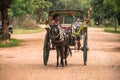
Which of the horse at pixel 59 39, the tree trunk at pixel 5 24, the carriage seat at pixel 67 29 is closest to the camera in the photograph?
the horse at pixel 59 39

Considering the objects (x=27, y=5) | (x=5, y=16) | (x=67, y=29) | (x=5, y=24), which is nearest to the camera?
(x=67, y=29)

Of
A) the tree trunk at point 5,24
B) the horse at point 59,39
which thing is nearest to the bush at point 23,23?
the tree trunk at point 5,24

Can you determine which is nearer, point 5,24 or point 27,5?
point 5,24

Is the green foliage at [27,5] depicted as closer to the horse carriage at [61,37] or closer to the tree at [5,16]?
the tree at [5,16]

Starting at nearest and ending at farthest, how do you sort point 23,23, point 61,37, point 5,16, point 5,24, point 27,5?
point 61,37, point 5,16, point 5,24, point 27,5, point 23,23

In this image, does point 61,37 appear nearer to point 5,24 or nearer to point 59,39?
point 59,39

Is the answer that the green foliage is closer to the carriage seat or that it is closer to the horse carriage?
the horse carriage

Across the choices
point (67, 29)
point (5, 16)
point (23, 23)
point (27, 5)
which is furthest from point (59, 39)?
point (23, 23)

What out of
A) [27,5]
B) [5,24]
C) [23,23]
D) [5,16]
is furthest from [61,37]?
[23,23]

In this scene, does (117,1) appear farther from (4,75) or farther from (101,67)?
(4,75)

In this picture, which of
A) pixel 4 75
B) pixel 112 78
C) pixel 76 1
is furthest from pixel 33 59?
pixel 76 1

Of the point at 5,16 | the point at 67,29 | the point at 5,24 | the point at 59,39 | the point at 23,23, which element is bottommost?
the point at 23,23

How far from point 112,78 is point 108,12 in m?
45.0

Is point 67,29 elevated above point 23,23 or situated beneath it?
elevated above
